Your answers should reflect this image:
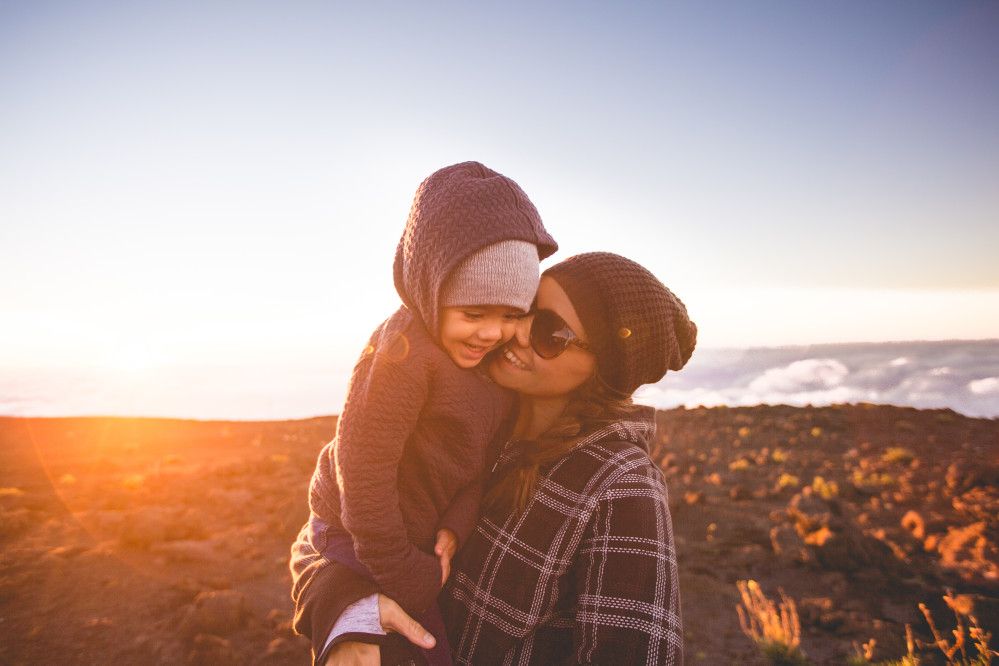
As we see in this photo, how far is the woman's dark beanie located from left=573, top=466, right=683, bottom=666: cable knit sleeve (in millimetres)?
481

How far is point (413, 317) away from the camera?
2217mm

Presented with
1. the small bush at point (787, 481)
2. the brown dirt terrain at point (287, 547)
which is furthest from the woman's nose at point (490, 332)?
the small bush at point (787, 481)

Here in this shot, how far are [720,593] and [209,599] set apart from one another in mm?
7357

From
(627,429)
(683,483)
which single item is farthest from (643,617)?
(683,483)

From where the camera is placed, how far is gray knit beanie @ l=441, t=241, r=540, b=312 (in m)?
2.15

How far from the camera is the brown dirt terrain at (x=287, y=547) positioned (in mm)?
6113

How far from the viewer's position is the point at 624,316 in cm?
212

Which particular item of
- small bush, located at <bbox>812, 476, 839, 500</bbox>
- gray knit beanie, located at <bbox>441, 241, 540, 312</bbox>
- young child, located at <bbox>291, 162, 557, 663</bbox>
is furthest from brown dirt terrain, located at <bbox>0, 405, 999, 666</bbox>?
gray knit beanie, located at <bbox>441, 241, 540, 312</bbox>

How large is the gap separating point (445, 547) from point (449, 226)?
1.34 meters

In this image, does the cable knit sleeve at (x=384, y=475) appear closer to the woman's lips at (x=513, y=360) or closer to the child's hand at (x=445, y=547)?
the child's hand at (x=445, y=547)

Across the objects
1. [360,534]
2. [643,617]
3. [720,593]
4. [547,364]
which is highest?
[547,364]

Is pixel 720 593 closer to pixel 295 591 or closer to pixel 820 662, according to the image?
pixel 820 662

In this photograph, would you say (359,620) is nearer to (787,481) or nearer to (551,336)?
(551,336)

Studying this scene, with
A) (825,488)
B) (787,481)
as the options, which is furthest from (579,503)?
(787,481)
